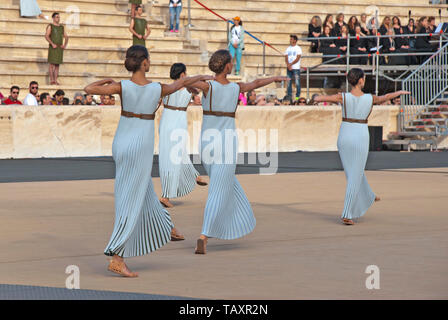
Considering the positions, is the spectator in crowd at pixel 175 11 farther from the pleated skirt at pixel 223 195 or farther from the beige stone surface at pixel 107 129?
the pleated skirt at pixel 223 195

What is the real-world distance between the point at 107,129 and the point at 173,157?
9.90 meters

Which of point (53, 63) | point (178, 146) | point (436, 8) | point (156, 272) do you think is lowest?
point (156, 272)

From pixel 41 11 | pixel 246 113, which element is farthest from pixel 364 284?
pixel 41 11

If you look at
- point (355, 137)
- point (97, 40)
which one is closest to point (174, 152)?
point (355, 137)

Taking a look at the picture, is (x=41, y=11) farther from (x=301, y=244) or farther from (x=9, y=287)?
(x=9, y=287)

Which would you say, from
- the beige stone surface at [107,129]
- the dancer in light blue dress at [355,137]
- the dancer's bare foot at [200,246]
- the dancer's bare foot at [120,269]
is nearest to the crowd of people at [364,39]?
the beige stone surface at [107,129]

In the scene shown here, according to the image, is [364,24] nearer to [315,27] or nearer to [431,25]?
[315,27]

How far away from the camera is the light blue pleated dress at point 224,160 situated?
9.66m

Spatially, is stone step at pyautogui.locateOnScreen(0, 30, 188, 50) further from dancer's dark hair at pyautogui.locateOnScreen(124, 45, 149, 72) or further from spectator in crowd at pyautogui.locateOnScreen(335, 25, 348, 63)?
dancer's dark hair at pyautogui.locateOnScreen(124, 45, 149, 72)

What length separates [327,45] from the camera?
1217 inches

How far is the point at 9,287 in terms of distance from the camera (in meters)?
7.41

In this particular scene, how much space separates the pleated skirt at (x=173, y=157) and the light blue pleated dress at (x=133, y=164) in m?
4.69

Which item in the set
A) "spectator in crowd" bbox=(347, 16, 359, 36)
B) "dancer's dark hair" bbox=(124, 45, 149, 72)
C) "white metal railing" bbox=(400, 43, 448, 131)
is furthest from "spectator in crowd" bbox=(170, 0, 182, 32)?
"dancer's dark hair" bbox=(124, 45, 149, 72)
